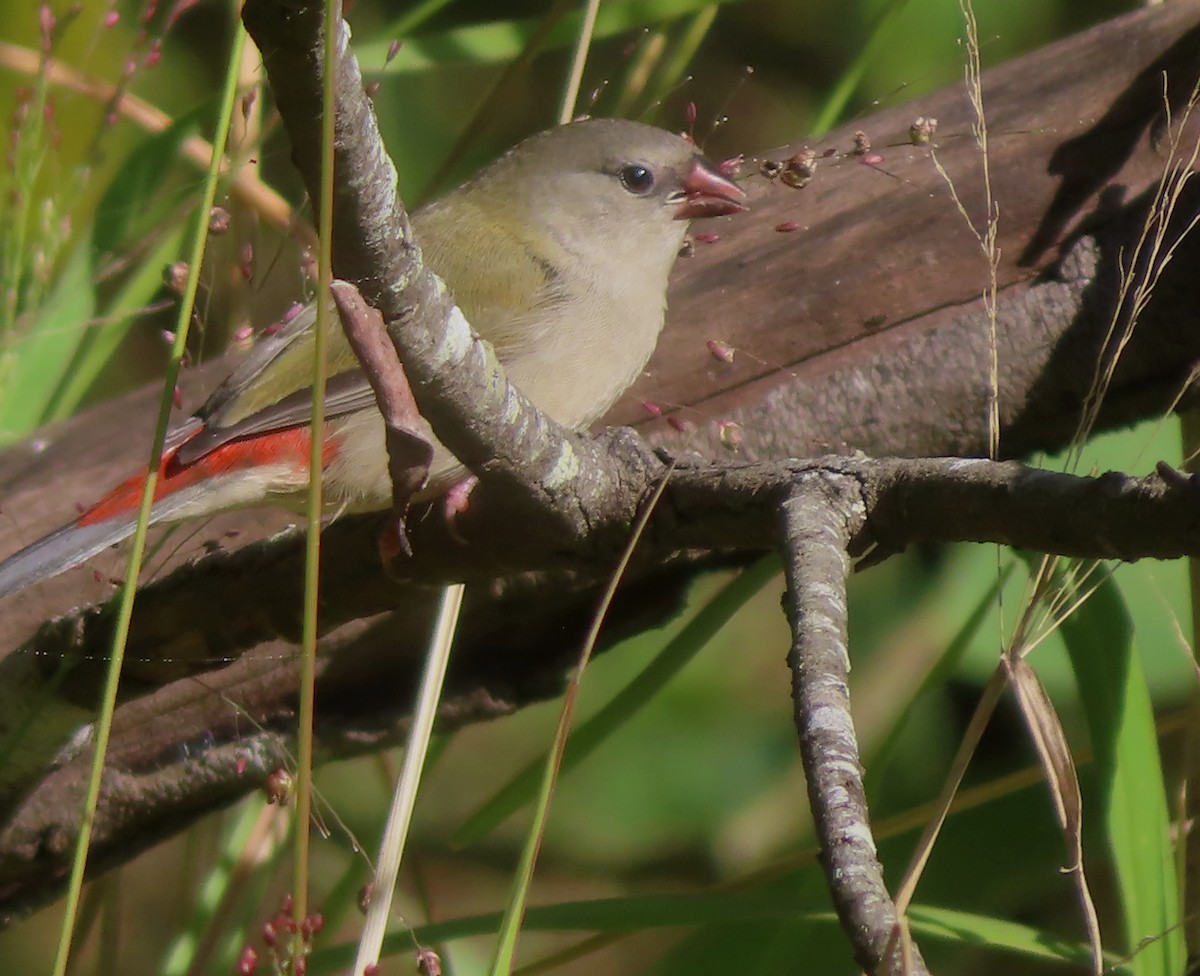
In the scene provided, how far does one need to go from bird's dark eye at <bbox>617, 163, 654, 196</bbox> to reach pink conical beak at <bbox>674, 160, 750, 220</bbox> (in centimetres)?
10

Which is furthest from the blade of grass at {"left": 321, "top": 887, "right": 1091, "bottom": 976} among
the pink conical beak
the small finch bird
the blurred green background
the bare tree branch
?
the pink conical beak

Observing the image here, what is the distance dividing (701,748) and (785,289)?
1.55m

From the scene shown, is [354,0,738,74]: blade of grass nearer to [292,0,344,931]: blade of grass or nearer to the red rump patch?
the red rump patch

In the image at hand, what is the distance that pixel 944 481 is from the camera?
1419mm

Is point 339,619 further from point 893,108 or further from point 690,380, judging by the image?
point 893,108

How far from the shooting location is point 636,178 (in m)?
2.89

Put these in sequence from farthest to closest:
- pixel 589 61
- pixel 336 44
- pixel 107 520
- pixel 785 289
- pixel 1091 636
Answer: pixel 589 61
pixel 785 289
pixel 107 520
pixel 1091 636
pixel 336 44

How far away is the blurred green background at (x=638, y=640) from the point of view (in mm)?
2357

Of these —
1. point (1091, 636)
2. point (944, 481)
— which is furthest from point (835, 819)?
point (1091, 636)

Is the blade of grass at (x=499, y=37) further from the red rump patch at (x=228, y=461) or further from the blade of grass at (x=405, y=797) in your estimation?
the blade of grass at (x=405, y=797)

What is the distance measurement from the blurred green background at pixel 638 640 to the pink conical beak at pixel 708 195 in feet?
0.70

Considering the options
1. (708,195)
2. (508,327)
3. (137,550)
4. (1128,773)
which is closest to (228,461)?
(508,327)

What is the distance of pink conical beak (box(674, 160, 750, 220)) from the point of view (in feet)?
8.61

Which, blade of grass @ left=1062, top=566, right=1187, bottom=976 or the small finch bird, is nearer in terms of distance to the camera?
blade of grass @ left=1062, top=566, right=1187, bottom=976
